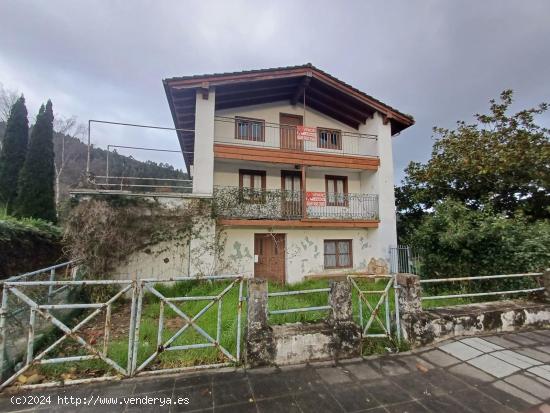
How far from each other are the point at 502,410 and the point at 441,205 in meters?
8.56

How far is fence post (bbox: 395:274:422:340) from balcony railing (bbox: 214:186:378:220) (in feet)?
20.2

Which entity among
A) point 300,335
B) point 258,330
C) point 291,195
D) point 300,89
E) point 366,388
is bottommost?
point 366,388

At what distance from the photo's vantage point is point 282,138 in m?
11.8

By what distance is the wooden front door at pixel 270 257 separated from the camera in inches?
418

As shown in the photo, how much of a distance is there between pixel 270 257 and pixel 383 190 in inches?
229

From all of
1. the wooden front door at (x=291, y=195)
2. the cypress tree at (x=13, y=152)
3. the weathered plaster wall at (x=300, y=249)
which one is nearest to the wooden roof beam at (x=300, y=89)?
the wooden front door at (x=291, y=195)

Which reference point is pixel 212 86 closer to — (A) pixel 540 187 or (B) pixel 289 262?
(B) pixel 289 262

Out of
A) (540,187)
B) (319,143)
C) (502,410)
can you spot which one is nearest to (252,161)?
(319,143)

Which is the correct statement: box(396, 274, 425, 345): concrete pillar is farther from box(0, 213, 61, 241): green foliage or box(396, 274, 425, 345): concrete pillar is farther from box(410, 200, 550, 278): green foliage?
box(0, 213, 61, 241): green foliage

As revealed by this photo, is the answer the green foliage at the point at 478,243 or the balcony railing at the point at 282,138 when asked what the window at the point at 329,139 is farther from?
the green foliage at the point at 478,243

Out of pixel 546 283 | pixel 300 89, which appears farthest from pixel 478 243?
pixel 300 89

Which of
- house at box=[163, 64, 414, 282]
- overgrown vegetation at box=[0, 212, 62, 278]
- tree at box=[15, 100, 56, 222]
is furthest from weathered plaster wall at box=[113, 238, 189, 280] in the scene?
tree at box=[15, 100, 56, 222]

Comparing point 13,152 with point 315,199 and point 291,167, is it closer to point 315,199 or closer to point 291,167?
point 291,167

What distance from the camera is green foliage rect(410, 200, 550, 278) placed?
729 cm
